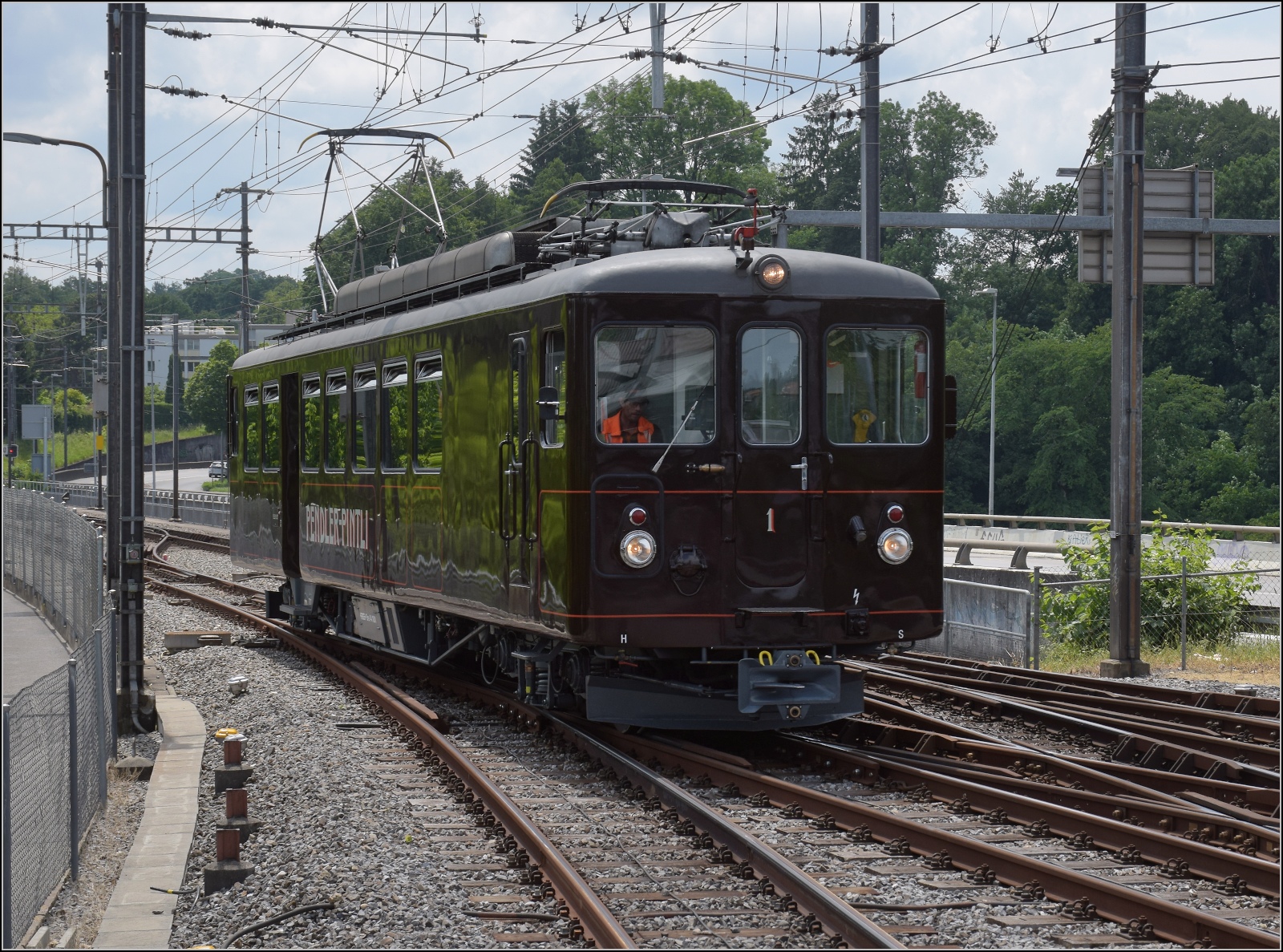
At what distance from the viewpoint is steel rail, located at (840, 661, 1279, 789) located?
9.45 metres

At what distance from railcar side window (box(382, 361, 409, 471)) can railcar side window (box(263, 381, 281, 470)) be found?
12.8 feet

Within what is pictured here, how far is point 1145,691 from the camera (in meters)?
13.3

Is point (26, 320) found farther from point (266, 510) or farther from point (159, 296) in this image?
point (266, 510)

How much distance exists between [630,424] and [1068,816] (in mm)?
3718

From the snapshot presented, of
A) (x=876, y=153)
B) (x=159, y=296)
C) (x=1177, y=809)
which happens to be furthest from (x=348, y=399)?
(x=159, y=296)

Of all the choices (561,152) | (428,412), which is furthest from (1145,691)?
(561,152)

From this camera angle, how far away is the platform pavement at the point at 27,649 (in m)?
17.5

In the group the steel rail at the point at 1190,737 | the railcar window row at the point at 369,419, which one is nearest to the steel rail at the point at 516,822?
the railcar window row at the point at 369,419

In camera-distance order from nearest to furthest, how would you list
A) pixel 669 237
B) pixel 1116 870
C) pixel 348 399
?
pixel 1116 870 < pixel 669 237 < pixel 348 399

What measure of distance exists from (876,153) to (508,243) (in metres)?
8.12

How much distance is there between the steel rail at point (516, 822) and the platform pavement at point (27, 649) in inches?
151

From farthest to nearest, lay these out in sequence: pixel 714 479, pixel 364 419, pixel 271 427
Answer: pixel 271 427
pixel 364 419
pixel 714 479

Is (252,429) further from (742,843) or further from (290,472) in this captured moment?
(742,843)

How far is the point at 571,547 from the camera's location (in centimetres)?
1016
